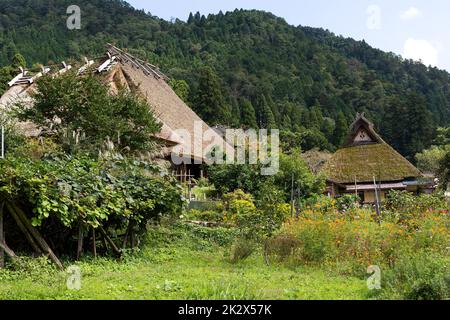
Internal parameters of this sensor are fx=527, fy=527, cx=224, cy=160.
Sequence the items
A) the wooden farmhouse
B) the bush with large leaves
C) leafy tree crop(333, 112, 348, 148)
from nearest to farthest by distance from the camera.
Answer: the bush with large leaves
the wooden farmhouse
leafy tree crop(333, 112, 348, 148)

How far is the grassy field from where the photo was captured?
5.64m

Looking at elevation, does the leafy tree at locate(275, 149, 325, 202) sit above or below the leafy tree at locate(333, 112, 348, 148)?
below

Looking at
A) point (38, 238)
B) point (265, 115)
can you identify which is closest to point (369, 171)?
point (38, 238)

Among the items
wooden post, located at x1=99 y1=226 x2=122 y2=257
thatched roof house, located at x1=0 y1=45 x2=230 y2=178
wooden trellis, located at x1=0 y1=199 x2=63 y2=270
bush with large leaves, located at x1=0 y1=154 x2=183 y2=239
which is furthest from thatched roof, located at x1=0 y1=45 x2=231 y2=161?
wooden trellis, located at x1=0 y1=199 x2=63 y2=270

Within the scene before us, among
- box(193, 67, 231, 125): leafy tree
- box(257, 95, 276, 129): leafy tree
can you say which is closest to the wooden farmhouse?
box(193, 67, 231, 125): leafy tree

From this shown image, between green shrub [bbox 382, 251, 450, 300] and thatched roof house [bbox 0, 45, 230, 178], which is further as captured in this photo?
thatched roof house [bbox 0, 45, 230, 178]

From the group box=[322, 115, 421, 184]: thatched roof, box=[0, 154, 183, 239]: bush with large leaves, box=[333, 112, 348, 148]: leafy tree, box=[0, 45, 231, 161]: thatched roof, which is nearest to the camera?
box=[0, 154, 183, 239]: bush with large leaves

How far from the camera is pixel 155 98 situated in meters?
25.0

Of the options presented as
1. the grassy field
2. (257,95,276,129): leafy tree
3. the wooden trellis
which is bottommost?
the grassy field

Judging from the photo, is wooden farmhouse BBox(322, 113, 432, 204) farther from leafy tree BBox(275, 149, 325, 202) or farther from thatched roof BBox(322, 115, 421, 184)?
leafy tree BBox(275, 149, 325, 202)

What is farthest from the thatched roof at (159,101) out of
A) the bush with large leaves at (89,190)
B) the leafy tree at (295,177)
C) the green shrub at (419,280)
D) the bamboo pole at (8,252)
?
the green shrub at (419,280)

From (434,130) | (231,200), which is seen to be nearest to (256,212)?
(231,200)

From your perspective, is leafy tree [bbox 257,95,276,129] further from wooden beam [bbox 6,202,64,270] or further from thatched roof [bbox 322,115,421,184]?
wooden beam [bbox 6,202,64,270]

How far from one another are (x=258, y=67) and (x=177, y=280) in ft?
190
